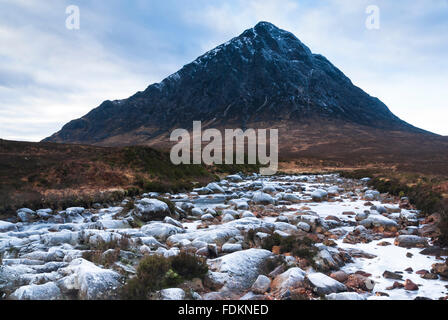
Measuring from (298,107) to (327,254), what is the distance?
552ft

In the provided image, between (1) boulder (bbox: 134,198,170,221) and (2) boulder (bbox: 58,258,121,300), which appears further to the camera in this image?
(1) boulder (bbox: 134,198,170,221)

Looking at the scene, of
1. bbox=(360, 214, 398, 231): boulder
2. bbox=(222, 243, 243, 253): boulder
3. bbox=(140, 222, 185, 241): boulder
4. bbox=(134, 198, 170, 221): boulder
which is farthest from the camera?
bbox=(134, 198, 170, 221): boulder

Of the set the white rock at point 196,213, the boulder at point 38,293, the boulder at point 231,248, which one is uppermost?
the boulder at point 38,293

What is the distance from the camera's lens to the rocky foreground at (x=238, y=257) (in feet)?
16.7

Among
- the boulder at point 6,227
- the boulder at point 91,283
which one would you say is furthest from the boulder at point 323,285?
the boulder at point 6,227

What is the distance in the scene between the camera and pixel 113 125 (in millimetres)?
196625

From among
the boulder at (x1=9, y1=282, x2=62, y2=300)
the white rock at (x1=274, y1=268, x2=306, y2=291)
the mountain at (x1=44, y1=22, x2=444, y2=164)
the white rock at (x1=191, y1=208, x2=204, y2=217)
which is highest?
the mountain at (x1=44, y1=22, x2=444, y2=164)

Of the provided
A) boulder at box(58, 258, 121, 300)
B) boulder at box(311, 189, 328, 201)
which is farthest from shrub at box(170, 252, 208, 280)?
boulder at box(311, 189, 328, 201)

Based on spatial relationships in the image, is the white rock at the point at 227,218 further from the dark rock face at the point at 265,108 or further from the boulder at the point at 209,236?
the dark rock face at the point at 265,108

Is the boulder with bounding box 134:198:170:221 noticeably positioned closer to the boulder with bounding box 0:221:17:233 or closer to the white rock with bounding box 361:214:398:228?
the boulder with bounding box 0:221:17:233

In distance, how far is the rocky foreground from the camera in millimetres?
5090

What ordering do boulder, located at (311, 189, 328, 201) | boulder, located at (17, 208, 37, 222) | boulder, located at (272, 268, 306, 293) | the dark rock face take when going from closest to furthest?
1. boulder, located at (272, 268, 306, 293)
2. boulder, located at (17, 208, 37, 222)
3. boulder, located at (311, 189, 328, 201)
4. the dark rock face
